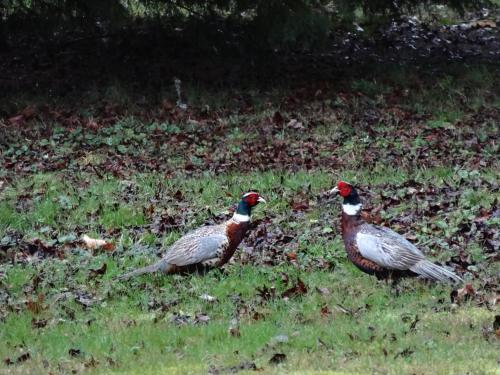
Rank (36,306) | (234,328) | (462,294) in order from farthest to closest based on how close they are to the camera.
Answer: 1. (36,306)
2. (462,294)
3. (234,328)

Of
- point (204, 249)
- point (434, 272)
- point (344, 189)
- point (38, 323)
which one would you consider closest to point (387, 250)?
point (434, 272)

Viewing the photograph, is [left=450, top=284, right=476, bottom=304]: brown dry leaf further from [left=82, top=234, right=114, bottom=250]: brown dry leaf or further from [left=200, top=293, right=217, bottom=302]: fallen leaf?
[left=82, top=234, right=114, bottom=250]: brown dry leaf

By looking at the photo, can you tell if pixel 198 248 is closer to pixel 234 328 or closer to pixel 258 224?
pixel 234 328

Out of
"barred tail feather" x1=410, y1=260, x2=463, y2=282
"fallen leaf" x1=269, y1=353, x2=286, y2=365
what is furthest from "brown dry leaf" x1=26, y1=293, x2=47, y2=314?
"barred tail feather" x1=410, y1=260, x2=463, y2=282

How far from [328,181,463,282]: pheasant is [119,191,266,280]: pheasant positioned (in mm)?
1052

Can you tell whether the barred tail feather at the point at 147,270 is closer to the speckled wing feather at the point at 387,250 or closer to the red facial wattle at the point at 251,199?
the red facial wattle at the point at 251,199

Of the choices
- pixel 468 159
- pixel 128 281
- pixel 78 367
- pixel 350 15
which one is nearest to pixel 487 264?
pixel 128 281

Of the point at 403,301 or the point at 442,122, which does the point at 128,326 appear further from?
the point at 442,122

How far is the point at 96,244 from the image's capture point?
434 inches

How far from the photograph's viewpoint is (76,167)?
49.6ft

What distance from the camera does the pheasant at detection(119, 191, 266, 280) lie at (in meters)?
9.43

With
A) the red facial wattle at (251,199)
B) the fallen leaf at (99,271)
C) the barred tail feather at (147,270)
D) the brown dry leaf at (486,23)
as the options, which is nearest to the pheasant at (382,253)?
the red facial wattle at (251,199)

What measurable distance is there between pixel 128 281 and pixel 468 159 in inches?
265

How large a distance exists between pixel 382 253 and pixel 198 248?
176 cm
